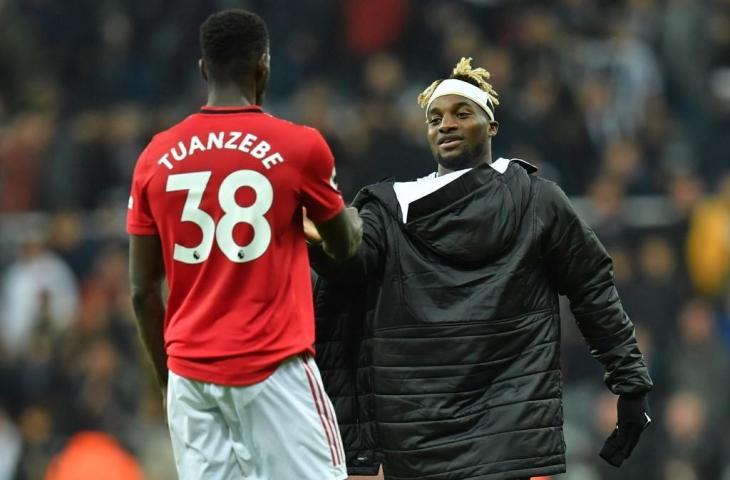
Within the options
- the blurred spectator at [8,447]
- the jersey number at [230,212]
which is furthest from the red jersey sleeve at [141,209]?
the blurred spectator at [8,447]

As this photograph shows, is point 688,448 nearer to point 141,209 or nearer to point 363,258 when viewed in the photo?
point 363,258

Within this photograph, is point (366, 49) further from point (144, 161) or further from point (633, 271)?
point (144, 161)

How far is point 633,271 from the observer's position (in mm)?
10453

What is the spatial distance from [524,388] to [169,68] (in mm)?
9102

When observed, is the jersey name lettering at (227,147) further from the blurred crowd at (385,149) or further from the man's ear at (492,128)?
the blurred crowd at (385,149)

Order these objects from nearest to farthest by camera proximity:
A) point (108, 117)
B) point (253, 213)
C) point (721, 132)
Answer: point (253, 213)
point (721, 132)
point (108, 117)

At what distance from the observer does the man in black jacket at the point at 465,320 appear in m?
4.96

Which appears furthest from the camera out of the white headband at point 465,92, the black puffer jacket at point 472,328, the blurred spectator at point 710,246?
the blurred spectator at point 710,246

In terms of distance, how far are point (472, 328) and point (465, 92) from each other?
2.53 feet

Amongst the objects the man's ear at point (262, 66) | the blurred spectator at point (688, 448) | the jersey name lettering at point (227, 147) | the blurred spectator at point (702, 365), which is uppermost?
the man's ear at point (262, 66)

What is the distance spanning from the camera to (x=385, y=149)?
36.9 feet

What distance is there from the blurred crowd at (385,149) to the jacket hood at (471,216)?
4788mm

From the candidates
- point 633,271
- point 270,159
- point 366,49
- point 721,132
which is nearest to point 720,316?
point 633,271

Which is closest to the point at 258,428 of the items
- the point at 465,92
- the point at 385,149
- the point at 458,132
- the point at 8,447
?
the point at 458,132
